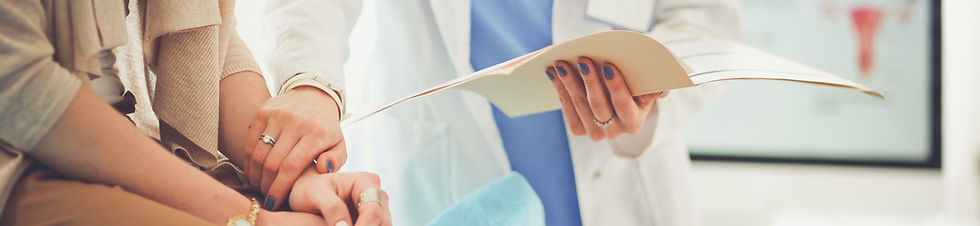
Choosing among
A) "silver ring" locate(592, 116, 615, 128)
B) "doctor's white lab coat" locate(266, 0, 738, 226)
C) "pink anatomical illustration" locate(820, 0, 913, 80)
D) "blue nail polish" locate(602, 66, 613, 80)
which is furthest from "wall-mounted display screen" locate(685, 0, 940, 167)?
"blue nail polish" locate(602, 66, 613, 80)

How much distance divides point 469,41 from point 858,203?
1.89 meters

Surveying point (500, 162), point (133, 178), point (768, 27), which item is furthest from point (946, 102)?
point (133, 178)

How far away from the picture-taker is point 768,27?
2240mm

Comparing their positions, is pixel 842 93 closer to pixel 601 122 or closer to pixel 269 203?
pixel 601 122

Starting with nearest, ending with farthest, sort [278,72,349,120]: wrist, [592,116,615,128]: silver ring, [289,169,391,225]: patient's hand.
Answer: [289,169,391,225]: patient's hand → [278,72,349,120]: wrist → [592,116,615,128]: silver ring

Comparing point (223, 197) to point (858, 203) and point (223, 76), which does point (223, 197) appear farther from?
point (858, 203)

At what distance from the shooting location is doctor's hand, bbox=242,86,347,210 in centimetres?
47

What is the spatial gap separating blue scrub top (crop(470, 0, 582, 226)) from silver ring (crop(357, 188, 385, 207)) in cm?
48

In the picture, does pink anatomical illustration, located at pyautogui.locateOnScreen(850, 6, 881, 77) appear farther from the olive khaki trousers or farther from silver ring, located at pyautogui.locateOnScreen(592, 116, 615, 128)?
the olive khaki trousers

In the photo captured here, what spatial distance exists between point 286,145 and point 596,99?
0.33m

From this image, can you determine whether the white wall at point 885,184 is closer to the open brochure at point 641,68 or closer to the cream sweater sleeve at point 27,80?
the open brochure at point 641,68

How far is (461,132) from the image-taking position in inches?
37.0

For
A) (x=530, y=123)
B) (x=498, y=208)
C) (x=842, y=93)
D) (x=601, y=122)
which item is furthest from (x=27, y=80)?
(x=842, y=93)

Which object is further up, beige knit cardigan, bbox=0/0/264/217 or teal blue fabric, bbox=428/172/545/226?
beige knit cardigan, bbox=0/0/264/217
